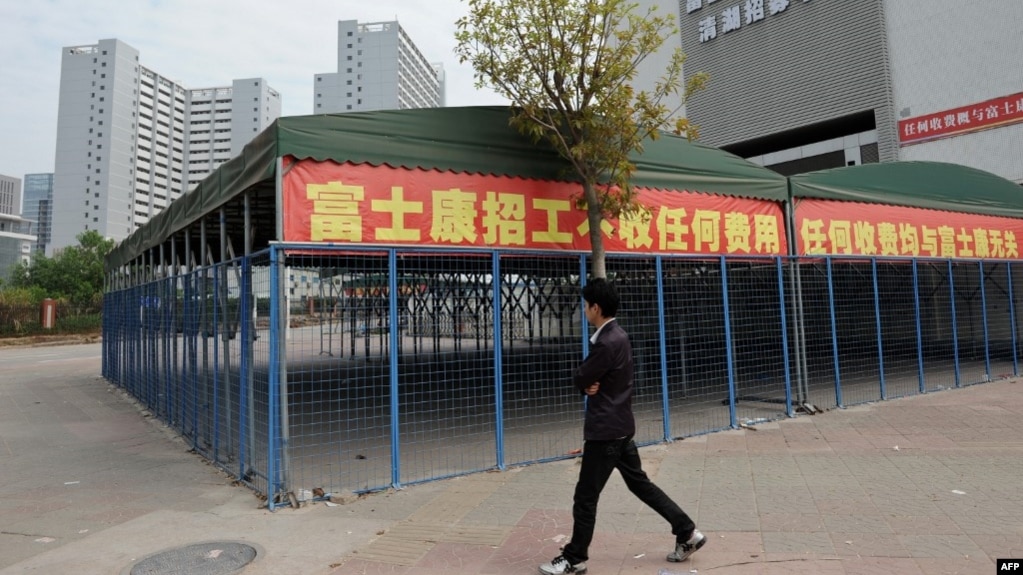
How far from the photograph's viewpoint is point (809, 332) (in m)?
9.25

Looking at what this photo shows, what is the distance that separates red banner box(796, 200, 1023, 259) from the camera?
373 inches

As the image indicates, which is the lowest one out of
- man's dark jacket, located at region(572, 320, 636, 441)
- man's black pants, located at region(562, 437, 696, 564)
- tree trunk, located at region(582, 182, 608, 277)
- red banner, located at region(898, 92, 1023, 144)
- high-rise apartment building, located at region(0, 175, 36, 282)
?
man's black pants, located at region(562, 437, 696, 564)

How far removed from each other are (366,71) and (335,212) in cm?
12588

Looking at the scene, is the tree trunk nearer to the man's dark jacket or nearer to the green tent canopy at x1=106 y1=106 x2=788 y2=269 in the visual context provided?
the green tent canopy at x1=106 y1=106 x2=788 y2=269

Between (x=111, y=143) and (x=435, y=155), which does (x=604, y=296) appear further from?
(x=111, y=143)

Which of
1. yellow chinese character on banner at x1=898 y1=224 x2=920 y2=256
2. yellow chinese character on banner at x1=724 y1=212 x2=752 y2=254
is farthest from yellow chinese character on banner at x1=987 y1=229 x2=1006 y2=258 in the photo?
yellow chinese character on banner at x1=724 y1=212 x2=752 y2=254

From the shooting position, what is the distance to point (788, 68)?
2078cm

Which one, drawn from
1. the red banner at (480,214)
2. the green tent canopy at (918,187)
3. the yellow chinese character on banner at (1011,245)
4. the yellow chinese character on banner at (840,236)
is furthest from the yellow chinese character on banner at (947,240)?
the red banner at (480,214)

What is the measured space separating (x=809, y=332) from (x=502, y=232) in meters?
5.53

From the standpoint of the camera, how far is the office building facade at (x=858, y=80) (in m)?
15.8

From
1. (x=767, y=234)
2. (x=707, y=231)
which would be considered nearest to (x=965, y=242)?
(x=767, y=234)

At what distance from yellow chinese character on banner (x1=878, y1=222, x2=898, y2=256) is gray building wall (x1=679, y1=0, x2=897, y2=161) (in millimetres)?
9319

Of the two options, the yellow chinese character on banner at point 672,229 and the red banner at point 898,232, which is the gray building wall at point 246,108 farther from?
the yellow chinese character on banner at point 672,229

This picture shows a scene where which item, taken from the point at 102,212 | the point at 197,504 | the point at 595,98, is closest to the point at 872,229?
the point at 595,98
